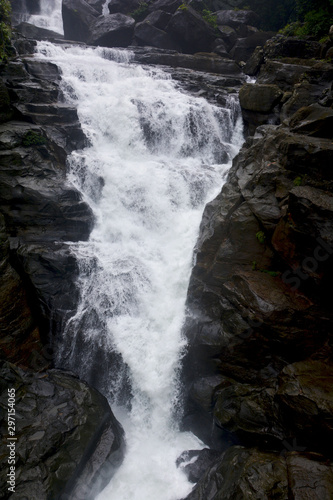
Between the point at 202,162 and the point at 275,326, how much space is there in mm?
9396

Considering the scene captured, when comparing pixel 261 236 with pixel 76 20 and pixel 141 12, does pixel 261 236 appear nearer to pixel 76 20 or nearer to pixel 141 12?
pixel 141 12

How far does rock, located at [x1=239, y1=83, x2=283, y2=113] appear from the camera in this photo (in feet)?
43.3

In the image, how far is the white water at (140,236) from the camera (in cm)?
834

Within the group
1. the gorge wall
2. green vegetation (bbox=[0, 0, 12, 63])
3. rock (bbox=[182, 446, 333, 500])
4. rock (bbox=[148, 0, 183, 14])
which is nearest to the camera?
rock (bbox=[182, 446, 333, 500])

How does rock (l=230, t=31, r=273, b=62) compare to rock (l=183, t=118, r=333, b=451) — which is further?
rock (l=230, t=31, r=273, b=62)

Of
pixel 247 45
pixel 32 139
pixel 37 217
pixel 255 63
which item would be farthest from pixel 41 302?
pixel 247 45

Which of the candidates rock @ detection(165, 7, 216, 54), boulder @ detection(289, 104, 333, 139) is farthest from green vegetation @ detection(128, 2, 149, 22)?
boulder @ detection(289, 104, 333, 139)

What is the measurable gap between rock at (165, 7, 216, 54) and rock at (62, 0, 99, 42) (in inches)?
347

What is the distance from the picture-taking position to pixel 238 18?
85.5 feet

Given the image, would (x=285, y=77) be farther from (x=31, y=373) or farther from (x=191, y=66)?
(x=31, y=373)

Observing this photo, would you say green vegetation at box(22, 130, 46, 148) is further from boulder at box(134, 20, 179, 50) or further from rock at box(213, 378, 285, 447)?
boulder at box(134, 20, 179, 50)

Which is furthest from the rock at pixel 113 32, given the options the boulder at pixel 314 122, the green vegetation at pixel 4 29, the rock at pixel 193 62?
the boulder at pixel 314 122

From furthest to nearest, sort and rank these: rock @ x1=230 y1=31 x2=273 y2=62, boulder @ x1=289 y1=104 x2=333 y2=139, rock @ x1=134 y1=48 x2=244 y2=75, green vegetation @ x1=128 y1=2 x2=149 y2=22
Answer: green vegetation @ x1=128 y1=2 x2=149 y2=22
rock @ x1=230 y1=31 x2=273 y2=62
rock @ x1=134 y1=48 x2=244 y2=75
boulder @ x1=289 y1=104 x2=333 y2=139

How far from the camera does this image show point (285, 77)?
14156 mm
